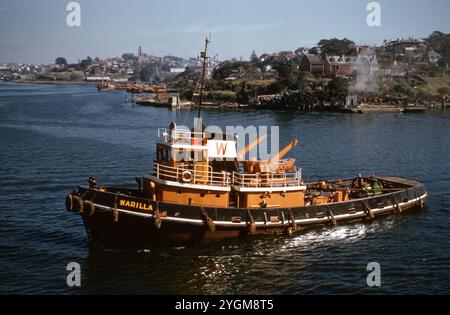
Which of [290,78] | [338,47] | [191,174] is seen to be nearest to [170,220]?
[191,174]

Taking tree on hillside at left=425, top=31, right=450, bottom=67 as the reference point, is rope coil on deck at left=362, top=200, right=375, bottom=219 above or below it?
below

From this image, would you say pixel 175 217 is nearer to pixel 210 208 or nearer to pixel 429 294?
pixel 210 208

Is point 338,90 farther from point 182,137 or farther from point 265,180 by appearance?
point 182,137

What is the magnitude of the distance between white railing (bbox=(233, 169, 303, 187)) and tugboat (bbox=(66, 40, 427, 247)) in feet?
0.13

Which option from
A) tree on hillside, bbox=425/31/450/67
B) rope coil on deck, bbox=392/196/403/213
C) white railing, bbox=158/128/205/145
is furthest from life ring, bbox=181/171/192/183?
tree on hillside, bbox=425/31/450/67

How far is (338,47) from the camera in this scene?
5645 inches

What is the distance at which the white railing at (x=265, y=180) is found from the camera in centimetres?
2247

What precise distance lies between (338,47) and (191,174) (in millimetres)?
130674

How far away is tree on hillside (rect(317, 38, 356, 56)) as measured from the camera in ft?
465

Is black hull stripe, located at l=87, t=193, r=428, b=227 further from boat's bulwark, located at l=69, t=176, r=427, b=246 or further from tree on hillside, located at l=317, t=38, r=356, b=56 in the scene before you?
tree on hillside, located at l=317, t=38, r=356, b=56

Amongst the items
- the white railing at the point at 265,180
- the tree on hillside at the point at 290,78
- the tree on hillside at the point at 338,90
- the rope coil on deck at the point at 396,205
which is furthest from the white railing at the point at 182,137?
the tree on hillside at the point at 290,78

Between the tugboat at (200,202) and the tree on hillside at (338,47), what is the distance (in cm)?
12406

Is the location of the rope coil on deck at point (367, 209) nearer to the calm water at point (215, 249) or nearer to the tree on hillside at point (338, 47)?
the calm water at point (215, 249)
